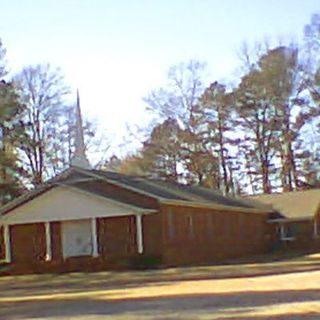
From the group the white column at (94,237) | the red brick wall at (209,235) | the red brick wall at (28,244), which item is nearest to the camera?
the white column at (94,237)

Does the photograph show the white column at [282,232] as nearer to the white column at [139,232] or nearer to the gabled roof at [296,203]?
the gabled roof at [296,203]

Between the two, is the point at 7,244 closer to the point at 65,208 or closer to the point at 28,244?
the point at 28,244

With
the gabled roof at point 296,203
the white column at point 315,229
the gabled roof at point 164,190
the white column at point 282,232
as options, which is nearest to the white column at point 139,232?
the gabled roof at point 164,190

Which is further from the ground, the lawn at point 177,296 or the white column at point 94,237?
the white column at point 94,237

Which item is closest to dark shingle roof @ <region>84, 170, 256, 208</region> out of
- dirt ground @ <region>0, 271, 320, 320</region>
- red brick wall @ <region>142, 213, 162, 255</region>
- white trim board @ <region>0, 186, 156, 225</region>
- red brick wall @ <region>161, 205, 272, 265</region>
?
red brick wall @ <region>161, 205, 272, 265</region>

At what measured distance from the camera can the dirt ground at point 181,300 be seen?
16984 mm

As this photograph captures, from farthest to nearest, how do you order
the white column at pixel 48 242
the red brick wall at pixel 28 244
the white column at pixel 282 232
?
the white column at pixel 282 232, the red brick wall at pixel 28 244, the white column at pixel 48 242

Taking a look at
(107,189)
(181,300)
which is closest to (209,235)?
(107,189)

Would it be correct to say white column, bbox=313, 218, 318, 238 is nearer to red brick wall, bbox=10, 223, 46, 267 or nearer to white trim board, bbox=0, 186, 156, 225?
white trim board, bbox=0, 186, 156, 225

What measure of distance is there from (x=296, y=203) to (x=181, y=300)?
122 feet

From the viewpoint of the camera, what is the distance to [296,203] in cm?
5653

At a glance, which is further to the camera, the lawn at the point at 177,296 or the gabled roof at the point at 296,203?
the gabled roof at the point at 296,203

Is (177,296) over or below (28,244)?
below

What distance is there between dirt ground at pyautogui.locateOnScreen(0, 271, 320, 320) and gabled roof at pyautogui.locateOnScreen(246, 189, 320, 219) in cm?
2616
